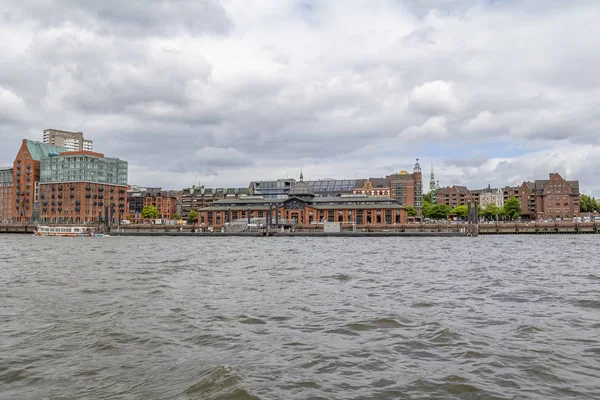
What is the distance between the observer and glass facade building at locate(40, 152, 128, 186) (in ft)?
589

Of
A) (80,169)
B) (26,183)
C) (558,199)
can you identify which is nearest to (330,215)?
(80,169)

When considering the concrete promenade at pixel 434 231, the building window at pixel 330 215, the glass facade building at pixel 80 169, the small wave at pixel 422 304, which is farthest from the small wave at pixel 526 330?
the glass facade building at pixel 80 169

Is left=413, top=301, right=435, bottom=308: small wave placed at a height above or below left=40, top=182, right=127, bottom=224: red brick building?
below

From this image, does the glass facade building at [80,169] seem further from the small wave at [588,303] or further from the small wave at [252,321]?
the small wave at [588,303]

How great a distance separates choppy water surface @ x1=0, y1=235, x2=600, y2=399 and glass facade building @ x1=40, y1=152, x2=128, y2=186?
164963 millimetres

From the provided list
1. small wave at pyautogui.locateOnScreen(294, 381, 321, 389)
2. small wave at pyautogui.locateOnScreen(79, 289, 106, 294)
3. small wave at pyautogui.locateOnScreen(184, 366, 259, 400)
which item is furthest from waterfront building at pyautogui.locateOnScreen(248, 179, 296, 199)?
small wave at pyautogui.locateOnScreen(294, 381, 321, 389)

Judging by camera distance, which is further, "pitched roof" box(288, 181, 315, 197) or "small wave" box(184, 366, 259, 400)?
"pitched roof" box(288, 181, 315, 197)

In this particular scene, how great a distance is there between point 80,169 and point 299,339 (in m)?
183

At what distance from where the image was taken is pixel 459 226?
121m

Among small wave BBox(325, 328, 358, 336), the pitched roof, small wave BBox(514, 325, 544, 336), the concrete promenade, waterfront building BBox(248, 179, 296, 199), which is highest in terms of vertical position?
waterfront building BBox(248, 179, 296, 199)

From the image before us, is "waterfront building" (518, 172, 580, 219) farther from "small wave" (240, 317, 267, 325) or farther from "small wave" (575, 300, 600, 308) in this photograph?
"small wave" (240, 317, 267, 325)

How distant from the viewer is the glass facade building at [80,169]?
17950 cm

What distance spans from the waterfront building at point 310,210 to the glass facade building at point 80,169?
A: 176 feet

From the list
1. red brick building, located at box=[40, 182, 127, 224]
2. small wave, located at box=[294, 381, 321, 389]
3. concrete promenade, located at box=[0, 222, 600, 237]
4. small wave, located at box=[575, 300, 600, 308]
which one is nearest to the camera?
small wave, located at box=[294, 381, 321, 389]
